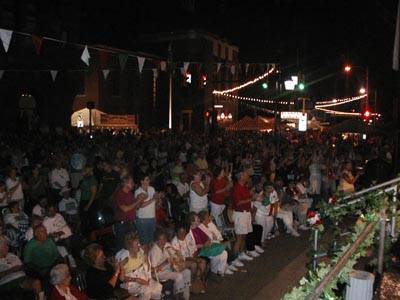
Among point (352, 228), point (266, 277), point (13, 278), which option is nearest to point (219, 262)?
point (266, 277)

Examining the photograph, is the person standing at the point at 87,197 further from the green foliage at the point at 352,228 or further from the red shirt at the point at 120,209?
the green foliage at the point at 352,228

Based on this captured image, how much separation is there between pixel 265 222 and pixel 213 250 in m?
2.44

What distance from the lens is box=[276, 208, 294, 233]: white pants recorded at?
34.3ft

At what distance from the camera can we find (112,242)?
25.2ft

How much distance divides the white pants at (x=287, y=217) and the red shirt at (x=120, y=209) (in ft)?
13.4

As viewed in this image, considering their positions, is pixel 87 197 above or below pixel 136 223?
above

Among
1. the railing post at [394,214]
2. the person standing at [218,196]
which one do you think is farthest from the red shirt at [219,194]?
the railing post at [394,214]

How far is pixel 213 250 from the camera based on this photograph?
24.7 ft

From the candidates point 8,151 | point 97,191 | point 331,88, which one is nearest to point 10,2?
point 8,151

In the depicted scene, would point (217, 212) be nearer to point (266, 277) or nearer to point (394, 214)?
point (266, 277)

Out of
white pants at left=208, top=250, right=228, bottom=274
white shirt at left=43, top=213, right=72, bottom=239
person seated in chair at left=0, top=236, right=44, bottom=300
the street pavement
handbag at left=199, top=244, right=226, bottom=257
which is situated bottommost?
the street pavement

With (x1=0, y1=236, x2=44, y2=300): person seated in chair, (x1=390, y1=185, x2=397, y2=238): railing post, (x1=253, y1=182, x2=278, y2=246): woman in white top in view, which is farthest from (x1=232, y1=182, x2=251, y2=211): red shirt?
(x1=0, y1=236, x2=44, y2=300): person seated in chair

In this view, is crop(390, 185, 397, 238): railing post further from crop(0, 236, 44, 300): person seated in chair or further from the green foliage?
crop(0, 236, 44, 300): person seated in chair

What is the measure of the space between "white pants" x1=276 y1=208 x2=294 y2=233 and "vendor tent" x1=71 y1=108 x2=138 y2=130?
57.3 ft
